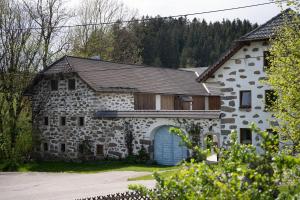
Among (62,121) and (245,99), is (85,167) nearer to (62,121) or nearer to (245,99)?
(62,121)

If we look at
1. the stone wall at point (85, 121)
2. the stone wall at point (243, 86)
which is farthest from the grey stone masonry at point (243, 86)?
the stone wall at point (85, 121)

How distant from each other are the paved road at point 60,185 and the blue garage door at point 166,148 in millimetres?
4094

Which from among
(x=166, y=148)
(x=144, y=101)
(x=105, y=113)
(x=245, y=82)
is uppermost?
(x=245, y=82)

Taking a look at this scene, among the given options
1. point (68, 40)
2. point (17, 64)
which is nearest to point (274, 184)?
point (17, 64)

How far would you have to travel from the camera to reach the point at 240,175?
4918 mm

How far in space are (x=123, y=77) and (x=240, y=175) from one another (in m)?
26.8

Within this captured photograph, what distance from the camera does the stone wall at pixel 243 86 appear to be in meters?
20.7

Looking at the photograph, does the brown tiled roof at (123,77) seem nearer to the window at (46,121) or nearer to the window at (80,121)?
the window at (80,121)

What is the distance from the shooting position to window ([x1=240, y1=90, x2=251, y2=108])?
21203mm

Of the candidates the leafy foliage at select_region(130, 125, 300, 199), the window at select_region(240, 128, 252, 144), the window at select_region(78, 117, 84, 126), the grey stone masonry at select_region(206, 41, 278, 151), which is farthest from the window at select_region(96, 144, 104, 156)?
the leafy foliage at select_region(130, 125, 300, 199)

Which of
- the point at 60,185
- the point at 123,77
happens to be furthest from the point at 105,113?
the point at 60,185

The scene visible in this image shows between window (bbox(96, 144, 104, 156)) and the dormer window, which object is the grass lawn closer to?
window (bbox(96, 144, 104, 156))

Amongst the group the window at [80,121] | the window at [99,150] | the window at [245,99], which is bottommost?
the window at [99,150]

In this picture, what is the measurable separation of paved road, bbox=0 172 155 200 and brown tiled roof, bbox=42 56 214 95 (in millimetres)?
7358
